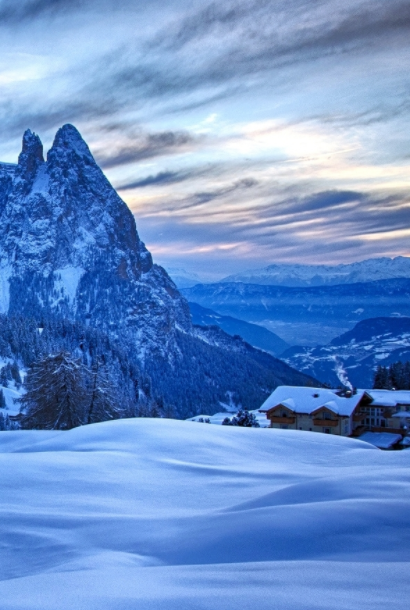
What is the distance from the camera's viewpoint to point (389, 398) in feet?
109

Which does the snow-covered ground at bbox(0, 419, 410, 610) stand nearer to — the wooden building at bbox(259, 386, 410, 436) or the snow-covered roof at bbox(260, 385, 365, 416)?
the wooden building at bbox(259, 386, 410, 436)

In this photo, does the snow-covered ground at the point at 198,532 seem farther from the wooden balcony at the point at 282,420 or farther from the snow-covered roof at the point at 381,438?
the snow-covered roof at the point at 381,438

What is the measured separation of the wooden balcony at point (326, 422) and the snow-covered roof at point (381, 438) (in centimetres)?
241

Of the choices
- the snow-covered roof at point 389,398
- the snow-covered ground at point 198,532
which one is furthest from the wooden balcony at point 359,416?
the snow-covered ground at point 198,532

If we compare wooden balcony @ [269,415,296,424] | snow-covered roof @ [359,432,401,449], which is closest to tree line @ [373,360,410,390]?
snow-covered roof @ [359,432,401,449]

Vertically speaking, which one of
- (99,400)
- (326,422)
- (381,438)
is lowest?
(381,438)

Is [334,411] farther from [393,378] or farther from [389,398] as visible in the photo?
[393,378]

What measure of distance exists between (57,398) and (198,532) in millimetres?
19729

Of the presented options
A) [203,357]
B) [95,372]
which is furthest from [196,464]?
[203,357]

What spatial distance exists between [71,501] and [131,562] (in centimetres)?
209

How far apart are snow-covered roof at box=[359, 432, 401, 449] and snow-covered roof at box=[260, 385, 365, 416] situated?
7.58ft

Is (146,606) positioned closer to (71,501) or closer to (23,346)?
(71,501)

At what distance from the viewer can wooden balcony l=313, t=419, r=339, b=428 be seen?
1113 inches

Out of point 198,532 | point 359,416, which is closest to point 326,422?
point 359,416
